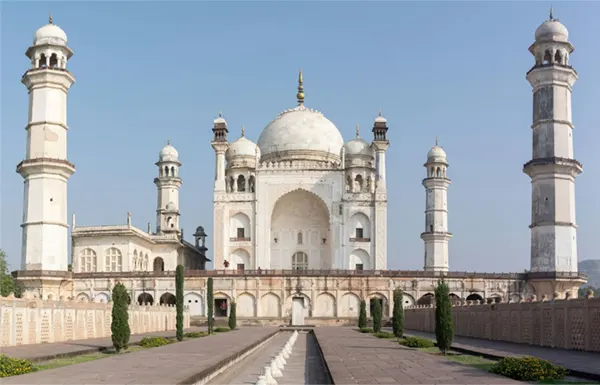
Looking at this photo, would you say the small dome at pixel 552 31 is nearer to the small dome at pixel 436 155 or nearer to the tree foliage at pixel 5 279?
the small dome at pixel 436 155

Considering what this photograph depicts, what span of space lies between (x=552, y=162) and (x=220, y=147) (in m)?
23.9

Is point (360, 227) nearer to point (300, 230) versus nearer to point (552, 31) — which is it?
point (300, 230)

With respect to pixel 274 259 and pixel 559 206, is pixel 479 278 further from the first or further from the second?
pixel 274 259

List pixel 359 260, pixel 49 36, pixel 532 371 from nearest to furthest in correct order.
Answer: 1. pixel 532 371
2. pixel 49 36
3. pixel 359 260

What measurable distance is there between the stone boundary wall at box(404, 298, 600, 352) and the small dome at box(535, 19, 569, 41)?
1987 centimetres

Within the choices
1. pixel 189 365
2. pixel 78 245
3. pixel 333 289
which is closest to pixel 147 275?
pixel 78 245

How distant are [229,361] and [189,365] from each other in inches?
131

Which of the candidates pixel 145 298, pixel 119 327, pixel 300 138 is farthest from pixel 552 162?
pixel 119 327

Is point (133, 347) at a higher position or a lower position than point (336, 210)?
lower

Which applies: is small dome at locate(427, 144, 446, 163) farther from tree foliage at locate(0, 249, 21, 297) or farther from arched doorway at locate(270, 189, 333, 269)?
tree foliage at locate(0, 249, 21, 297)

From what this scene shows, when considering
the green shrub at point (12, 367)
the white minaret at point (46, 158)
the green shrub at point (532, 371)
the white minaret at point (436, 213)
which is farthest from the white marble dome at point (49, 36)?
the green shrub at point (532, 371)

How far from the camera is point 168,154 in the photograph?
213ft

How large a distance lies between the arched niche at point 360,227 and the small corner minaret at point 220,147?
9324mm

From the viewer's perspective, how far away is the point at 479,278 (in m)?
47.9
